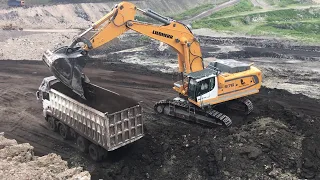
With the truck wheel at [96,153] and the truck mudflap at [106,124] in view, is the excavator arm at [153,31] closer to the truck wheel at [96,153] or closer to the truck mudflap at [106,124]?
the truck mudflap at [106,124]

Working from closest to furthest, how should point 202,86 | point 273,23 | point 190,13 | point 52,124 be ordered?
point 202,86, point 52,124, point 273,23, point 190,13

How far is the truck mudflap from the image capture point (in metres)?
12.9

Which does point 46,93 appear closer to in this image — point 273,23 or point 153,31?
point 153,31

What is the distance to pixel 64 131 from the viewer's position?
Answer: 51.5ft

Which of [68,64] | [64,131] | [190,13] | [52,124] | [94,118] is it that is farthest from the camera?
[190,13]

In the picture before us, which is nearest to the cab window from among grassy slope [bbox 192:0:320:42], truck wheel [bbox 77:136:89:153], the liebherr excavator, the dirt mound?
the liebherr excavator

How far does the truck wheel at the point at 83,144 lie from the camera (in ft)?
47.1

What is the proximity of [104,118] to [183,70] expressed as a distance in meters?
6.01

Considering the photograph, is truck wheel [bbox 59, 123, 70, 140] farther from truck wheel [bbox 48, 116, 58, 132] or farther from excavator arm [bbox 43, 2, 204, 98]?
excavator arm [bbox 43, 2, 204, 98]

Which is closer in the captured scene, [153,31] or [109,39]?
[109,39]

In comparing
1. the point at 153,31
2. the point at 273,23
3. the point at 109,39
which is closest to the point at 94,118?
the point at 109,39

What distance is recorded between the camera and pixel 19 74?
25500 mm

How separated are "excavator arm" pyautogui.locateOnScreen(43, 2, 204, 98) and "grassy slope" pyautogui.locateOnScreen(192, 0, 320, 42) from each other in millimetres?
22069

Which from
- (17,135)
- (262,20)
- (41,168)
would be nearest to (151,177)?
(41,168)
